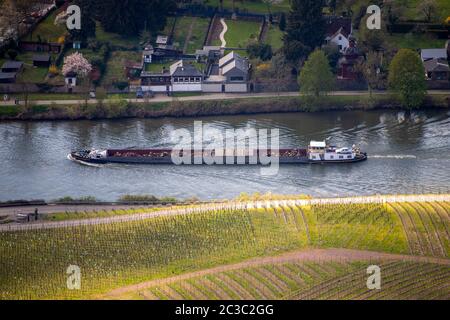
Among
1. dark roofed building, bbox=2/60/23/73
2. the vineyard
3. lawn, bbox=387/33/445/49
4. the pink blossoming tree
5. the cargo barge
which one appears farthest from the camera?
lawn, bbox=387/33/445/49

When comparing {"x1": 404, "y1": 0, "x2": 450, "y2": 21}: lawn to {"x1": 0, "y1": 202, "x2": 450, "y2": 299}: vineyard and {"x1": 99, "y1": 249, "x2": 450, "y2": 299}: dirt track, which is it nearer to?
{"x1": 0, "y1": 202, "x2": 450, "y2": 299}: vineyard

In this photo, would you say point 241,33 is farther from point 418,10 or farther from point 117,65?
point 418,10

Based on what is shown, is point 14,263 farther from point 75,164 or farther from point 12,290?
point 75,164

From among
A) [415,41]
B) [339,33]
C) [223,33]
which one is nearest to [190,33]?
[223,33]

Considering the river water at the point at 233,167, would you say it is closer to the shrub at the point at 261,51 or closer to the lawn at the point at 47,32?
the shrub at the point at 261,51

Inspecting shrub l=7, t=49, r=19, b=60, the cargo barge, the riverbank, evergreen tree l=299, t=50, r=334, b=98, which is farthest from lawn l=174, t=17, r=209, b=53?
the cargo barge

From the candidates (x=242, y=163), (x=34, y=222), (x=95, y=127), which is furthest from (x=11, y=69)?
(x=34, y=222)
